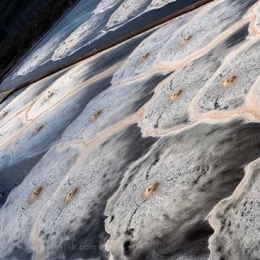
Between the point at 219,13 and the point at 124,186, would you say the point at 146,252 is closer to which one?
the point at 124,186

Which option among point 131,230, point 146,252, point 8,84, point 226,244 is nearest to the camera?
point 226,244

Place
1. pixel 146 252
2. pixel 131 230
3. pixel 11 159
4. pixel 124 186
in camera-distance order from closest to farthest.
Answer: pixel 146 252 < pixel 131 230 < pixel 124 186 < pixel 11 159

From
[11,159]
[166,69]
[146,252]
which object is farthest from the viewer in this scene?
[11,159]

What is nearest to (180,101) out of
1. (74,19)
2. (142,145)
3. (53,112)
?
(142,145)

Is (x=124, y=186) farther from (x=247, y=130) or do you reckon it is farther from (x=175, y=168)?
(x=247, y=130)

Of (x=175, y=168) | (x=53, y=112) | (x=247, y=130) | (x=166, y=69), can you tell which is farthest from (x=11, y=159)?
(x=247, y=130)

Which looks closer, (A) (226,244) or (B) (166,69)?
(A) (226,244)

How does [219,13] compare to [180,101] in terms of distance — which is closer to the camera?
[180,101]
